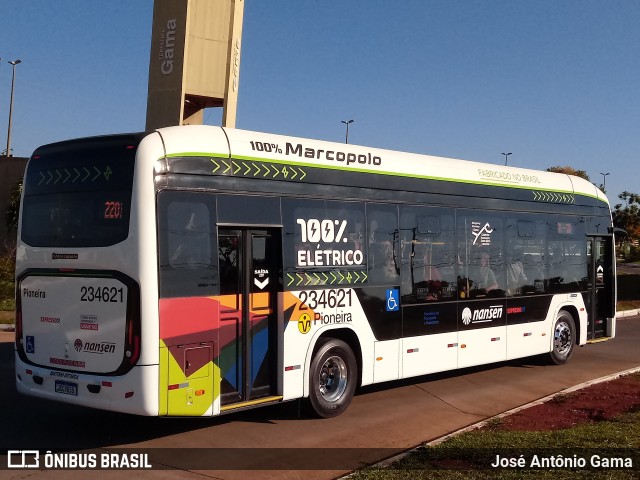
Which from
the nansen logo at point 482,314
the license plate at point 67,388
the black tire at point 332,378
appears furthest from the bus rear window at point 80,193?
the nansen logo at point 482,314

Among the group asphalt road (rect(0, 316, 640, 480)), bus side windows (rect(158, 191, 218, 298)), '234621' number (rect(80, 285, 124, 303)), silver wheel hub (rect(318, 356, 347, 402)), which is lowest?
asphalt road (rect(0, 316, 640, 480))

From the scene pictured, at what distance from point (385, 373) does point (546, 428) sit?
2442mm

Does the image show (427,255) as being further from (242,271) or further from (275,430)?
(275,430)

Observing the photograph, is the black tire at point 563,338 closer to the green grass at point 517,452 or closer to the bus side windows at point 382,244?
the bus side windows at point 382,244

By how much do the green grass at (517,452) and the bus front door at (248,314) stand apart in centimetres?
210

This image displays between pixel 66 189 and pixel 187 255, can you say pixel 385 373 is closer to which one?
pixel 187 255

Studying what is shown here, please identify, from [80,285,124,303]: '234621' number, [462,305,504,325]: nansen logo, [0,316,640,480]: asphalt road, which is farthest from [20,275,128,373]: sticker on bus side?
[462,305,504,325]: nansen logo

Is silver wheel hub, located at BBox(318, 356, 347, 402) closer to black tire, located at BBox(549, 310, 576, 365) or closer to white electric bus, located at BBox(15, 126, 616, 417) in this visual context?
white electric bus, located at BBox(15, 126, 616, 417)

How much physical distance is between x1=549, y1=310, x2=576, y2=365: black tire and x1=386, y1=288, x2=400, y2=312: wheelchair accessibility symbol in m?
4.92

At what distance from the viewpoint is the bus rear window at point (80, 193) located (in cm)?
831

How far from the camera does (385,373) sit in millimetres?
11141

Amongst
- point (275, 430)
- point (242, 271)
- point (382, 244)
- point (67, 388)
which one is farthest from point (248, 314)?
point (382, 244)

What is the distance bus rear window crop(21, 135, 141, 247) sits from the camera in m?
8.31

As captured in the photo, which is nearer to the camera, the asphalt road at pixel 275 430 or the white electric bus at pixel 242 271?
the asphalt road at pixel 275 430
